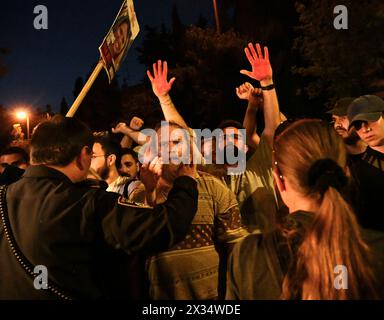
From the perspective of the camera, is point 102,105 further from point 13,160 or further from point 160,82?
point 160,82

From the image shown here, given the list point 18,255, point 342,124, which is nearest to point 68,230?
point 18,255

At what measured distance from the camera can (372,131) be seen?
12.3 feet

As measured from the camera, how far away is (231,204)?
3.29m

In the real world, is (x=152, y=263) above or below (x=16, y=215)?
below

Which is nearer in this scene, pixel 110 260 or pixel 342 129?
pixel 110 260

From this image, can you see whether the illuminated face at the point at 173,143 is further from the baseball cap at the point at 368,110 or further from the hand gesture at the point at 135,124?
the hand gesture at the point at 135,124

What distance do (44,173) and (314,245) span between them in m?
1.41

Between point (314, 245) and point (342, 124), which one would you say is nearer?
point (314, 245)

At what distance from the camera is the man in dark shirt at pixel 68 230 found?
2215mm

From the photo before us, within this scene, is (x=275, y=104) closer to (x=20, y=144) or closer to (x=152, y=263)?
(x=152, y=263)

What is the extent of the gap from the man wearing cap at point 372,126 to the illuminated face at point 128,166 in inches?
115

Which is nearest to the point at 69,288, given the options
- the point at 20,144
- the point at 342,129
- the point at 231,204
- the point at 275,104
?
the point at 231,204

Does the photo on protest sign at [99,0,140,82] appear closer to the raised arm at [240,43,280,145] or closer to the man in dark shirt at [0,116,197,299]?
the raised arm at [240,43,280,145]

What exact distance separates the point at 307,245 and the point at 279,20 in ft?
63.6
